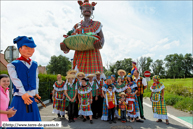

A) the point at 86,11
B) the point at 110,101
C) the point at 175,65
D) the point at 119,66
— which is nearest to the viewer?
the point at 110,101

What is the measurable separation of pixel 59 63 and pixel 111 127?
1390 inches

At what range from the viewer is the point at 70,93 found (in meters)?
5.34

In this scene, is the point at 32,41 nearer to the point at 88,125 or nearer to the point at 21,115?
the point at 21,115

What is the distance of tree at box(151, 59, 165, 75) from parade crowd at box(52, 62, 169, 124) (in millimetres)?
55803

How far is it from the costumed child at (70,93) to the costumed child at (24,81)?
8.99ft

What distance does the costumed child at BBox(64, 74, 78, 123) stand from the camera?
5.26 meters

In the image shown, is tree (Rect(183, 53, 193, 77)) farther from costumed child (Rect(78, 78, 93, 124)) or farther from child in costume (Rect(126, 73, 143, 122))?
costumed child (Rect(78, 78, 93, 124))

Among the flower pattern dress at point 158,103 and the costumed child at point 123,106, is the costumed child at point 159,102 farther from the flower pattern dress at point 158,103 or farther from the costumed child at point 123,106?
the costumed child at point 123,106

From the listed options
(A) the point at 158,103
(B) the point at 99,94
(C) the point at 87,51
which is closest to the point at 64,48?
(C) the point at 87,51

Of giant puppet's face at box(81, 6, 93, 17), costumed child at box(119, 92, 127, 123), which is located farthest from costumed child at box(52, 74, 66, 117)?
giant puppet's face at box(81, 6, 93, 17)

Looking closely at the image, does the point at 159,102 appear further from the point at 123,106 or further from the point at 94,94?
the point at 94,94

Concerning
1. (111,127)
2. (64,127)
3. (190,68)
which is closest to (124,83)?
(111,127)

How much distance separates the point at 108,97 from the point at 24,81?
129 inches

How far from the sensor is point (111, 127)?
15.0 ft
